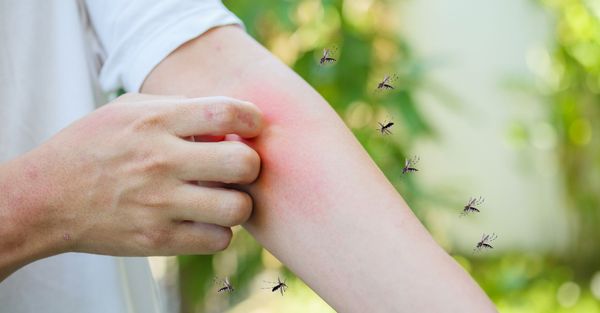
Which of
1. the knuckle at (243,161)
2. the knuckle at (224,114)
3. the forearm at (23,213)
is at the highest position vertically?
the knuckle at (224,114)

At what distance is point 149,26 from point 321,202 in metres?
0.32

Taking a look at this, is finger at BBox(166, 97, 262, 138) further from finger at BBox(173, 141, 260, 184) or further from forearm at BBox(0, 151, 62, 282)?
forearm at BBox(0, 151, 62, 282)

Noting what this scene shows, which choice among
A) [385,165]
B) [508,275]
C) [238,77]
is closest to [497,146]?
[508,275]

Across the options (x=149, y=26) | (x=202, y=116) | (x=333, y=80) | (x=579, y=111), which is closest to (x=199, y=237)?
(x=202, y=116)

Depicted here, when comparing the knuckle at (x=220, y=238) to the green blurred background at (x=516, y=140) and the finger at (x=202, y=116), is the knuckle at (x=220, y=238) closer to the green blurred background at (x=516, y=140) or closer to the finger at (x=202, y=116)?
the finger at (x=202, y=116)

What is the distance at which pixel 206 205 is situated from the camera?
76 centimetres

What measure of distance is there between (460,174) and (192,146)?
140 inches

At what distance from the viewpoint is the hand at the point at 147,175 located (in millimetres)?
763

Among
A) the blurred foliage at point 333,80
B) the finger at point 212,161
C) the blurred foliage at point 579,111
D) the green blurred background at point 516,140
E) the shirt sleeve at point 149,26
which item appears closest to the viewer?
the finger at point 212,161

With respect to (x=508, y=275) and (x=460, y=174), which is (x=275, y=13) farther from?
(x=460, y=174)

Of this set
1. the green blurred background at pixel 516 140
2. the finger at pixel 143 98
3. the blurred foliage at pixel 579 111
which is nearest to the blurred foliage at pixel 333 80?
the green blurred background at pixel 516 140

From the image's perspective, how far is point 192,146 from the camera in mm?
757

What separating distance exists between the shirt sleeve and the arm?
0.05 feet

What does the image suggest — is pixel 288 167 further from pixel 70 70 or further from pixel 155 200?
pixel 70 70
